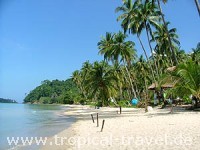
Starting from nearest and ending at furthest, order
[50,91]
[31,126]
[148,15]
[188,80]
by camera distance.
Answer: [188,80], [31,126], [148,15], [50,91]

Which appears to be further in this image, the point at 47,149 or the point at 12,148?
the point at 12,148

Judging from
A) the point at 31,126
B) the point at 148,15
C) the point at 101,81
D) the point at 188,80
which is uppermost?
the point at 148,15

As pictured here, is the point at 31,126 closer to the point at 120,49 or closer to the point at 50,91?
the point at 120,49

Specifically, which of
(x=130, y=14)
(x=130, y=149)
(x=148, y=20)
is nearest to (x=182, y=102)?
(x=148, y=20)

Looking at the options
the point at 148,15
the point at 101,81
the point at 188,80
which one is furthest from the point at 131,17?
the point at 188,80

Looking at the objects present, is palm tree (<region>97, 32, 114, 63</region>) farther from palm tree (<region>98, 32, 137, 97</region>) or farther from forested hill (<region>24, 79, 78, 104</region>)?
forested hill (<region>24, 79, 78, 104</region>)

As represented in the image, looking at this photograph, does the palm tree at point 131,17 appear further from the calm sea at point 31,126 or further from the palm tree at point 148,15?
the calm sea at point 31,126

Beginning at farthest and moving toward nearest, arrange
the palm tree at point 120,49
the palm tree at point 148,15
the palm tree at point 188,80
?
the palm tree at point 120,49
the palm tree at point 148,15
the palm tree at point 188,80

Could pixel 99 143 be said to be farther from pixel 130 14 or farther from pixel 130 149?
pixel 130 14

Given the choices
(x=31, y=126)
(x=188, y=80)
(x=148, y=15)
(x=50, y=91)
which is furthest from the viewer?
(x=50, y=91)

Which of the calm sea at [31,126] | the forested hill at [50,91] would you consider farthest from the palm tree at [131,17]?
the forested hill at [50,91]

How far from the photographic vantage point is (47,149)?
10844 millimetres

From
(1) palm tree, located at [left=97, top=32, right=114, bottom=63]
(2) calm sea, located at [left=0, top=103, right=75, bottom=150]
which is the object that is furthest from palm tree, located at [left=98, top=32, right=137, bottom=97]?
(2) calm sea, located at [left=0, top=103, right=75, bottom=150]

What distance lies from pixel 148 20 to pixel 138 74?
24.5 m
